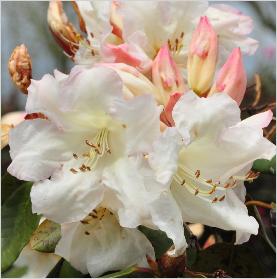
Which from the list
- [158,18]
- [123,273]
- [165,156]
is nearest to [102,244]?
[123,273]

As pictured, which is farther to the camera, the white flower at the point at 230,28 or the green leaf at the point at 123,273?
the white flower at the point at 230,28

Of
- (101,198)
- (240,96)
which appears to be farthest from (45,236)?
(240,96)

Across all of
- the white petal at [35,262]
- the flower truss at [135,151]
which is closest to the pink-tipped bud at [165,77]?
the flower truss at [135,151]

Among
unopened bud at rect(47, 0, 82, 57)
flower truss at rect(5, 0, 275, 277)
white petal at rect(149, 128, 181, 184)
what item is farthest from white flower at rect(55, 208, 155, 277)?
unopened bud at rect(47, 0, 82, 57)

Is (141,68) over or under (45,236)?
over

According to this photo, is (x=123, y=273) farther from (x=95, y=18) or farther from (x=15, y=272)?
(x=95, y=18)

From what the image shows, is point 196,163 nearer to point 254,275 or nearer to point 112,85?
point 112,85

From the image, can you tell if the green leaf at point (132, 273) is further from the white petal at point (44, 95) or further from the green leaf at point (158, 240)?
the white petal at point (44, 95)

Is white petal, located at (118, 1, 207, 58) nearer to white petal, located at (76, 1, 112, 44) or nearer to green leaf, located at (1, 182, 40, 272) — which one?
white petal, located at (76, 1, 112, 44)
